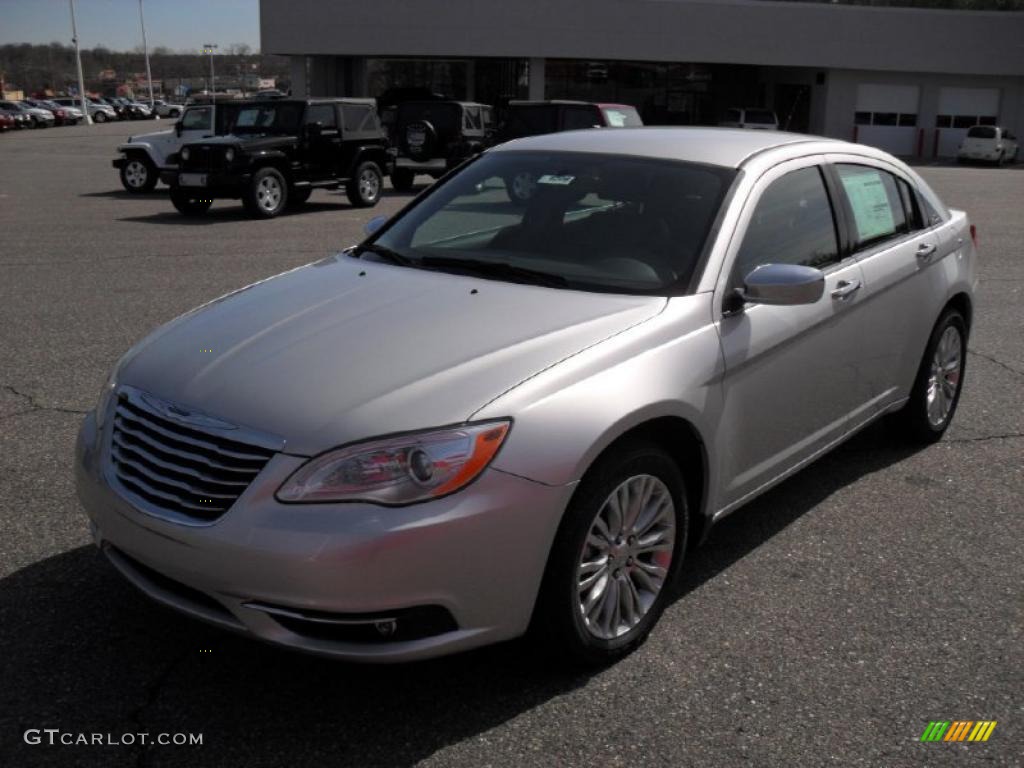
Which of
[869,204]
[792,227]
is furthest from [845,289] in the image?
[869,204]

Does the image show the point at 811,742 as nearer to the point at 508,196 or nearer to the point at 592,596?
the point at 592,596

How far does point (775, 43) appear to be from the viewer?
48938 millimetres

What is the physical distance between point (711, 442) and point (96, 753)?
215 cm

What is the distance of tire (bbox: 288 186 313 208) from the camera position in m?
18.1

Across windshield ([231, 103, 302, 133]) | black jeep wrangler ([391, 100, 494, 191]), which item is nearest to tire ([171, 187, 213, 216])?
windshield ([231, 103, 302, 133])

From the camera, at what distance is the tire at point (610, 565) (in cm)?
326

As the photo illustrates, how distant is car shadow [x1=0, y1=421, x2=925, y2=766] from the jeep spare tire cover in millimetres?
18793

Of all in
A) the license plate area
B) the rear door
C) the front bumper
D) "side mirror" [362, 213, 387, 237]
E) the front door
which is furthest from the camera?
the license plate area

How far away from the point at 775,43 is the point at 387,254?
48.3 m

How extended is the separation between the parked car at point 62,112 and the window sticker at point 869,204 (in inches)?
2766

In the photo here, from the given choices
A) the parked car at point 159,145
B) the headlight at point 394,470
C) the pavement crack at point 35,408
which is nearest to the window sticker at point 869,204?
the headlight at point 394,470

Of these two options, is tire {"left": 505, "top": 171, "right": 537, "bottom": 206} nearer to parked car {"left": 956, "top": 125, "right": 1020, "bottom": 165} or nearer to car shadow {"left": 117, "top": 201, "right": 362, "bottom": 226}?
car shadow {"left": 117, "top": 201, "right": 362, "bottom": 226}

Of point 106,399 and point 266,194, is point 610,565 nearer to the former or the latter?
point 106,399

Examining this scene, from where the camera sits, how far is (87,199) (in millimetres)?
19953
